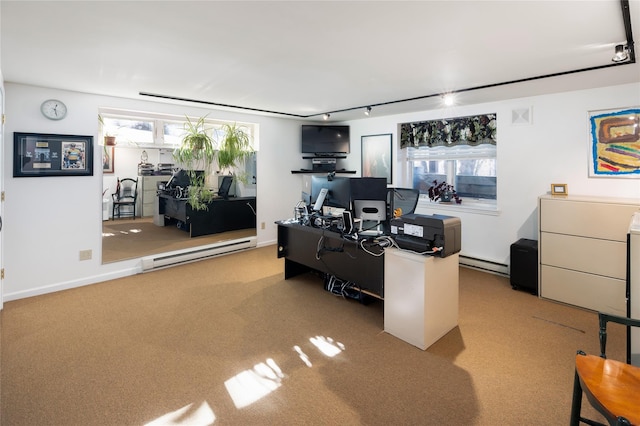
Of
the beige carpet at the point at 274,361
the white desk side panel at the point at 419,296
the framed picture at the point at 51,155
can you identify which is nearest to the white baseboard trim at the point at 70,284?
the beige carpet at the point at 274,361

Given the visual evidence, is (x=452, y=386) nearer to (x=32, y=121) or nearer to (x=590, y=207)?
(x=590, y=207)

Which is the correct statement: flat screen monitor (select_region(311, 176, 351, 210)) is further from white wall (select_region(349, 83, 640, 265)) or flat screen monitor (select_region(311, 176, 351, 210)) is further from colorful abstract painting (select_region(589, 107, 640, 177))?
colorful abstract painting (select_region(589, 107, 640, 177))

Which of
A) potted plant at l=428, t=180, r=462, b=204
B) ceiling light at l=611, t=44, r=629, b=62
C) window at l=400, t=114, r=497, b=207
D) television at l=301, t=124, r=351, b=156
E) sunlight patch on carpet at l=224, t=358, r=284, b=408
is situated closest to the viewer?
sunlight patch on carpet at l=224, t=358, r=284, b=408

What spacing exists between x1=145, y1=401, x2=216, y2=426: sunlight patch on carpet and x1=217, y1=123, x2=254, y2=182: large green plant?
163 inches

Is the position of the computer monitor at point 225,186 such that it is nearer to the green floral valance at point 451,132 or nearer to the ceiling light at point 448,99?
the green floral valance at point 451,132

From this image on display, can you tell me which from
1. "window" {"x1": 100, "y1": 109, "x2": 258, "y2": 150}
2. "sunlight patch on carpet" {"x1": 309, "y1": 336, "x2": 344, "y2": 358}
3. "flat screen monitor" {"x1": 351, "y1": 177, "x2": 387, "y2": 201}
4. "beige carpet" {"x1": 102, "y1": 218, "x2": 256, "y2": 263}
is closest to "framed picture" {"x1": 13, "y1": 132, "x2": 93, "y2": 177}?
"beige carpet" {"x1": 102, "y1": 218, "x2": 256, "y2": 263}

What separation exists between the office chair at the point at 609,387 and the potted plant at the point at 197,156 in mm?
5073

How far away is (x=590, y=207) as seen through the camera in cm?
317

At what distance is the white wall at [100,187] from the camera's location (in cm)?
346

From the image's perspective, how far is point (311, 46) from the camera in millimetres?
2422

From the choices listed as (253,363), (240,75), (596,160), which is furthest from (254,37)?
(596,160)

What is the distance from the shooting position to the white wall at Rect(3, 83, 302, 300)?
135 inches

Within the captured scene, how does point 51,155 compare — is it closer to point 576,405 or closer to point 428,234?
point 428,234

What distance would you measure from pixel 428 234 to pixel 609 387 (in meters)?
1.38
